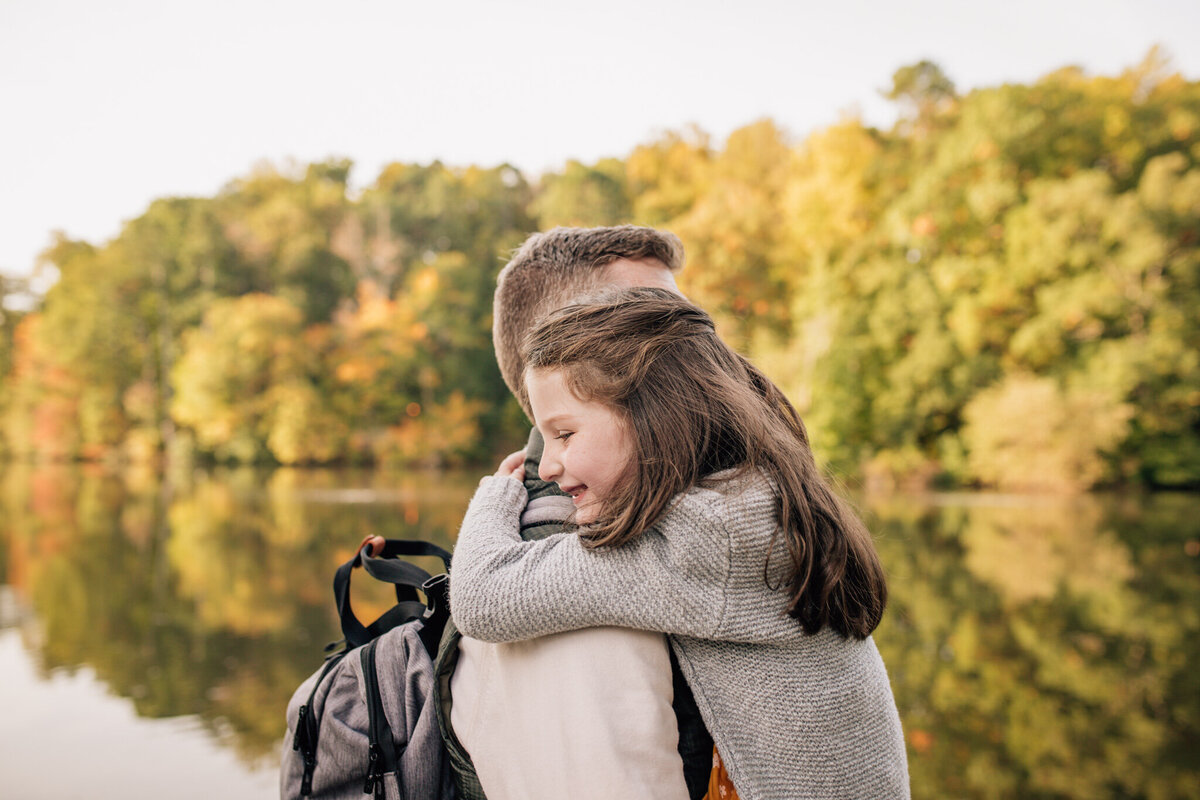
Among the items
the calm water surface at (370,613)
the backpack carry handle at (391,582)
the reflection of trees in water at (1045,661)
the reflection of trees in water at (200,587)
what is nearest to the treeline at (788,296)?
the reflection of trees in water at (1045,661)

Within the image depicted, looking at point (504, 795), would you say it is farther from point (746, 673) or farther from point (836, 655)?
point (836, 655)

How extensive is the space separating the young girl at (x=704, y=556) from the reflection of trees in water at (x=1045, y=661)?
4.03 feet

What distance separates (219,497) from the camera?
1867cm

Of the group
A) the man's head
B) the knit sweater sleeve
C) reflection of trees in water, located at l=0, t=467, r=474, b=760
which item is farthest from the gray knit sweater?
reflection of trees in water, located at l=0, t=467, r=474, b=760

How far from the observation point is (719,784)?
3.20 ft

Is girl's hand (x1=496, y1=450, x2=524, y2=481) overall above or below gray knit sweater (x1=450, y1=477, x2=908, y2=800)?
above

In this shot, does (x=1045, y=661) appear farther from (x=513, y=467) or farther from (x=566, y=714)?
(x=566, y=714)

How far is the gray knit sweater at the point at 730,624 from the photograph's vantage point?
888mm

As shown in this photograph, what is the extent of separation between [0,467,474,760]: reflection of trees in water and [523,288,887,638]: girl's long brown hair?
488 cm

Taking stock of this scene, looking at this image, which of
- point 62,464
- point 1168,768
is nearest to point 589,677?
point 1168,768

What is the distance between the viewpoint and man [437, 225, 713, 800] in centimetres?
83

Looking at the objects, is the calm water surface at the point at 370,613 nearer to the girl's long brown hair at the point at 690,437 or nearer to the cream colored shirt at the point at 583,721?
the girl's long brown hair at the point at 690,437

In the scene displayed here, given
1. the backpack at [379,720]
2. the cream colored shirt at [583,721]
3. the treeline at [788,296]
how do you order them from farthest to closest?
1. the treeline at [788,296]
2. the backpack at [379,720]
3. the cream colored shirt at [583,721]

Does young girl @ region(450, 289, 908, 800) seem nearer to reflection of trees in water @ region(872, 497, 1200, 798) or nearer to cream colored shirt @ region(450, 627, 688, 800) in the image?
cream colored shirt @ region(450, 627, 688, 800)
